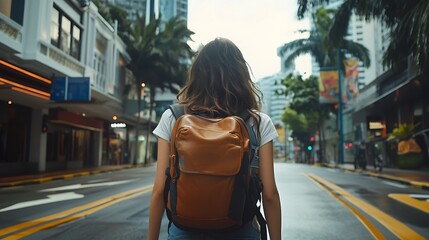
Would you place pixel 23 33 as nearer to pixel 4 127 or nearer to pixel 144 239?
pixel 4 127

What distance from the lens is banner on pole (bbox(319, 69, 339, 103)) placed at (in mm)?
32875

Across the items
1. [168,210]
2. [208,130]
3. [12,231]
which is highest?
[208,130]

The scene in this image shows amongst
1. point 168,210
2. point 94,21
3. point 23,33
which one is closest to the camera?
point 168,210

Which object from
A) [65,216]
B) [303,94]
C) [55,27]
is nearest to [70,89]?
[55,27]

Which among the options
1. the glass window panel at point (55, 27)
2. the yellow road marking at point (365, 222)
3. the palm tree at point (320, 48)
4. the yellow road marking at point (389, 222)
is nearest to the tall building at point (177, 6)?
the yellow road marking at point (365, 222)

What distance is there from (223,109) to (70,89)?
17.5 m

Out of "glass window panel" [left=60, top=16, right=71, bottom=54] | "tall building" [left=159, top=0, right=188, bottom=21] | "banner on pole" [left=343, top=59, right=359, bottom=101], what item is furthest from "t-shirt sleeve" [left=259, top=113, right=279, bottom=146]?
"banner on pole" [left=343, top=59, right=359, bottom=101]

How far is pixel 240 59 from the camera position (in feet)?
6.37

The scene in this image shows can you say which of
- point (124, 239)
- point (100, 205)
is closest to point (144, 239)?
point (124, 239)

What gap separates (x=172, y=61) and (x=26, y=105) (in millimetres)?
14448

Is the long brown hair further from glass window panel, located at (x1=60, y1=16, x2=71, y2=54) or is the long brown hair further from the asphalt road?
glass window panel, located at (x1=60, y1=16, x2=71, y2=54)

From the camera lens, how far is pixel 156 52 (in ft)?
108

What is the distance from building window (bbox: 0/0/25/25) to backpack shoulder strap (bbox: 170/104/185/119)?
14.5m

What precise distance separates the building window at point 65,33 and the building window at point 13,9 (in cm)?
304
